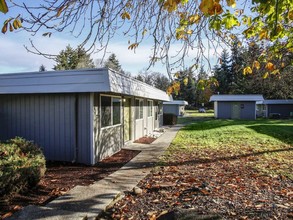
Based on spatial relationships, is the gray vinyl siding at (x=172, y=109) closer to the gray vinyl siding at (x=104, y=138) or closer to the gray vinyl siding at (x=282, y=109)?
the gray vinyl siding at (x=282, y=109)

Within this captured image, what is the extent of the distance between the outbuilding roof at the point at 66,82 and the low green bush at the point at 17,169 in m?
2.20

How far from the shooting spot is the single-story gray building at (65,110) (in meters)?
7.65

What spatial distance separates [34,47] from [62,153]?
5.90 m

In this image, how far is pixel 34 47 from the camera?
313 centimetres

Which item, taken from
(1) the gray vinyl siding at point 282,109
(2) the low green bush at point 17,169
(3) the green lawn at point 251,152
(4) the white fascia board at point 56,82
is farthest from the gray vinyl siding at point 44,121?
(1) the gray vinyl siding at point 282,109

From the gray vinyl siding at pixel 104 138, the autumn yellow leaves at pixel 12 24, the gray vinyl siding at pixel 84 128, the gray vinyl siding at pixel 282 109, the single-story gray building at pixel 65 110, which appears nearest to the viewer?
the autumn yellow leaves at pixel 12 24

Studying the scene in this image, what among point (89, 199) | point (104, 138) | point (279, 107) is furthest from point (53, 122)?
point (279, 107)

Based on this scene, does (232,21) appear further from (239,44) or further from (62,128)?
(62,128)

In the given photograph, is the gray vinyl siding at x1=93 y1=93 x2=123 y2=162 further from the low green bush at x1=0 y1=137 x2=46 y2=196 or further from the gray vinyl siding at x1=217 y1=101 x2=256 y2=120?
the gray vinyl siding at x1=217 y1=101 x2=256 y2=120

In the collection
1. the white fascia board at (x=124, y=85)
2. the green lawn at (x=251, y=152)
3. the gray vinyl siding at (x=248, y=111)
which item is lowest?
the green lawn at (x=251, y=152)

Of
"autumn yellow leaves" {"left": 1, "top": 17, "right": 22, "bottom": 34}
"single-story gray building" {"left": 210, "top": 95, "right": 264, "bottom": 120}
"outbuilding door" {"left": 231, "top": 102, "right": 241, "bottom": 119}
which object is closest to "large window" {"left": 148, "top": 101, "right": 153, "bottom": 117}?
"autumn yellow leaves" {"left": 1, "top": 17, "right": 22, "bottom": 34}

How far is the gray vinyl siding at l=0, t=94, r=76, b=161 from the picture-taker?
8234 mm

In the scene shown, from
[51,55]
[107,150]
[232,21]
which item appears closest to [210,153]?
[107,150]

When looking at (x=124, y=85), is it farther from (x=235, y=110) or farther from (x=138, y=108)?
(x=235, y=110)
